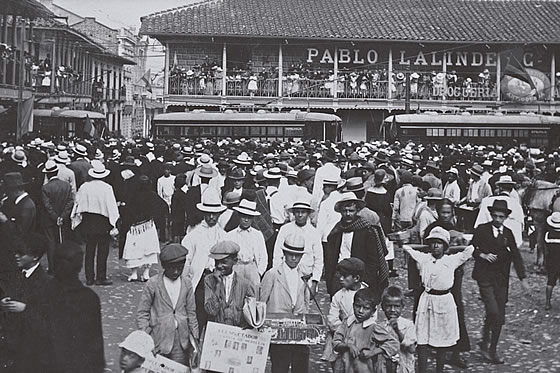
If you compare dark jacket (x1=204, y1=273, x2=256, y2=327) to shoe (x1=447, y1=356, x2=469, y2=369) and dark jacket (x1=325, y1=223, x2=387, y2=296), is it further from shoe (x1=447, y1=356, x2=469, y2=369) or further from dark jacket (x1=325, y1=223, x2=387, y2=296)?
shoe (x1=447, y1=356, x2=469, y2=369)

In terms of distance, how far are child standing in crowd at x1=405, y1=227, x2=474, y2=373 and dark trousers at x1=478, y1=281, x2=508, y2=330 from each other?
757 mm

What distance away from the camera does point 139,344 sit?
15.4ft

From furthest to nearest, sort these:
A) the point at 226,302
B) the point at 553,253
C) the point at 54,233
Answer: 1. the point at 54,233
2. the point at 553,253
3. the point at 226,302

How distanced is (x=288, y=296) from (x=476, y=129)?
24780 millimetres

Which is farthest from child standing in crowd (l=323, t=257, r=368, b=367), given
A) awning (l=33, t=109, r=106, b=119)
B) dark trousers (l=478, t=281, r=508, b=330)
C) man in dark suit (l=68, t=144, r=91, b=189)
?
awning (l=33, t=109, r=106, b=119)

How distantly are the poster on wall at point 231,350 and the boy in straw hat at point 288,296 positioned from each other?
62 cm

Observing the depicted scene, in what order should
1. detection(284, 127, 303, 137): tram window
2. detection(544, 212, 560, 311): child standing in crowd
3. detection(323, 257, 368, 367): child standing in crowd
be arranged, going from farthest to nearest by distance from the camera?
detection(284, 127, 303, 137): tram window
detection(544, 212, 560, 311): child standing in crowd
detection(323, 257, 368, 367): child standing in crowd

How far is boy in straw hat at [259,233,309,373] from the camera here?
6281 mm

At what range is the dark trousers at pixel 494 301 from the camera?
7.91m

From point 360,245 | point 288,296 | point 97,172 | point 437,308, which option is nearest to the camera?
point 288,296

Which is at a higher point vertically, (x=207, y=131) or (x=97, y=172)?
(x=207, y=131)

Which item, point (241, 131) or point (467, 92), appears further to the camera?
point (467, 92)

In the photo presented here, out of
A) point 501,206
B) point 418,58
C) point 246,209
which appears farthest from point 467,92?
point 246,209

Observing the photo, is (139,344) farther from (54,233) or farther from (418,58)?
(418,58)
